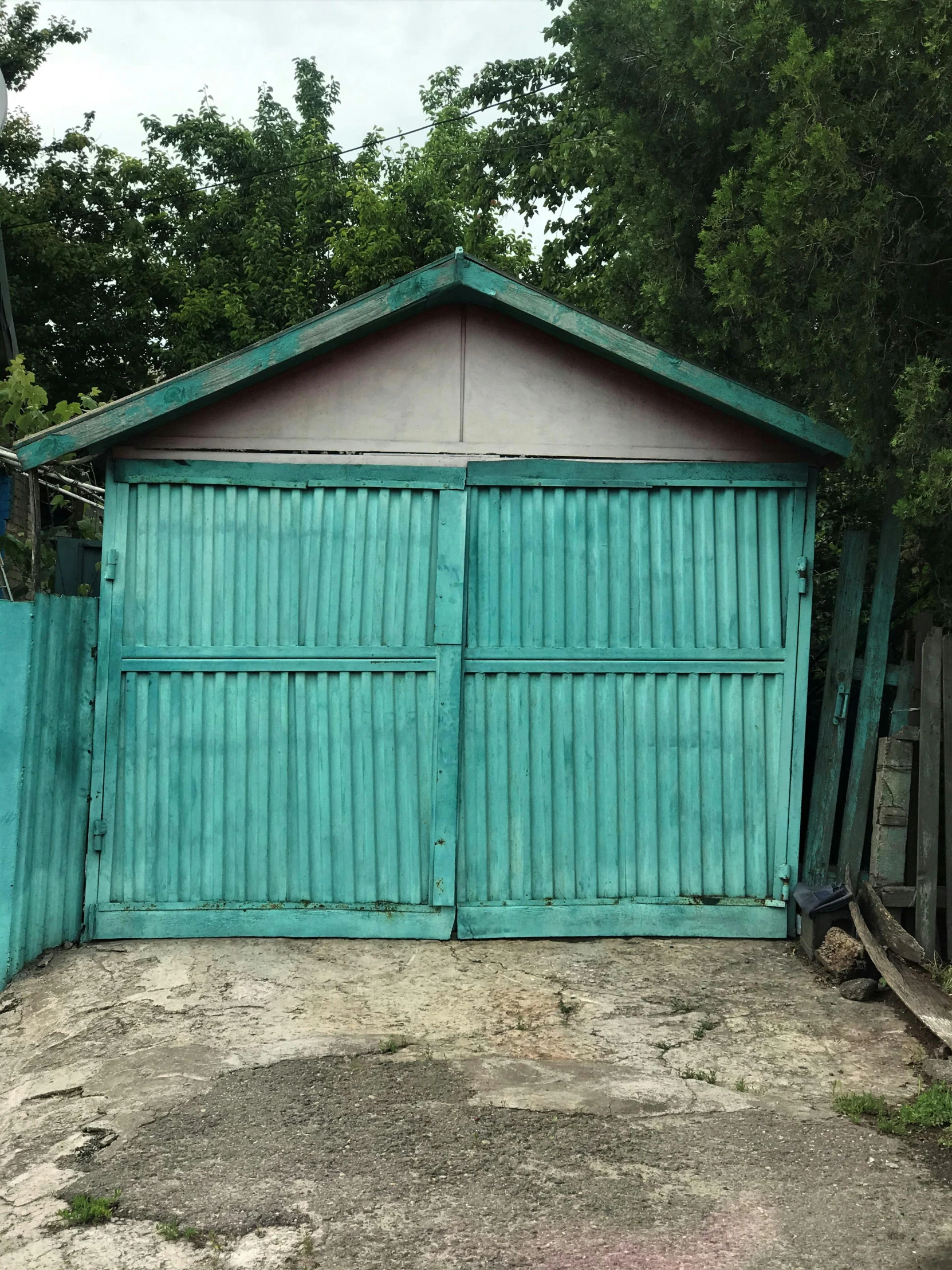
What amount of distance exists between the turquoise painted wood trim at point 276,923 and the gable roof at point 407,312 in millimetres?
2489

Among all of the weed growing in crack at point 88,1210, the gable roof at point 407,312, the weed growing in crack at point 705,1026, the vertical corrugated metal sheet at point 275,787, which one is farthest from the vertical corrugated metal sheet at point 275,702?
the weed growing in crack at point 88,1210

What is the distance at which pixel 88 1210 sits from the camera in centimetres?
355

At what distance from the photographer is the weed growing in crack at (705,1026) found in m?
5.07

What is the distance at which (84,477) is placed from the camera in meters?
9.57

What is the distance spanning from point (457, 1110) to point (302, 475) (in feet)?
11.2

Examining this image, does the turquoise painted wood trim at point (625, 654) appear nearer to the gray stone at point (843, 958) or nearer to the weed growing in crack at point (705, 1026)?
the gray stone at point (843, 958)

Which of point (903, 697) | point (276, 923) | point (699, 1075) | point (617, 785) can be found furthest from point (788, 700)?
point (276, 923)

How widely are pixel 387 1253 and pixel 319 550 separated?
378 cm

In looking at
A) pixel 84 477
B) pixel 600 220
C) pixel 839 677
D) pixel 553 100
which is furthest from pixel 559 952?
pixel 553 100

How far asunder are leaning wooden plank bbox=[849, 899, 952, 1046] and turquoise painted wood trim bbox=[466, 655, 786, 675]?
1.41 m

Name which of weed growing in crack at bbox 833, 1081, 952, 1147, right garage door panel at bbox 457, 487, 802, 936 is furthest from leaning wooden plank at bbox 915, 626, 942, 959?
weed growing in crack at bbox 833, 1081, 952, 1147

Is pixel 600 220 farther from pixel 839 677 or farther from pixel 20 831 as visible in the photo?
pixel 20 831

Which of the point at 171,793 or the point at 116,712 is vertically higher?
the point at 116,712

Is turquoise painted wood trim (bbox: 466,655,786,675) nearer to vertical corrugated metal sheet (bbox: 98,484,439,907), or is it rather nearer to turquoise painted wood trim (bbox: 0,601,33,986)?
vertical corrugated metal sheet (bbox: 98,484,439,907)
